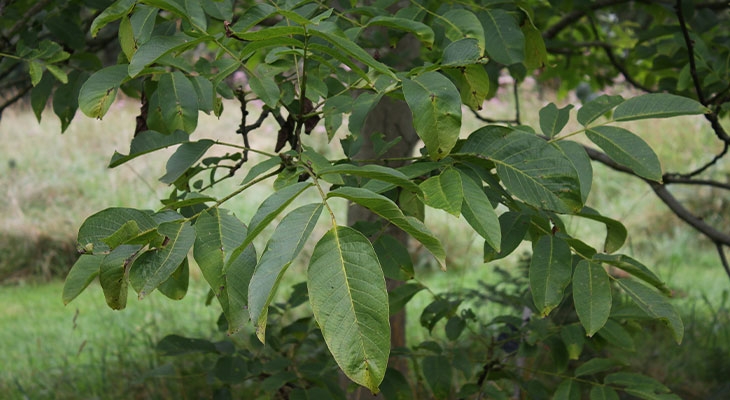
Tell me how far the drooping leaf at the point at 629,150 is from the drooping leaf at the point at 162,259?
0.62 meters

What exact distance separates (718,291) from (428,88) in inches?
174

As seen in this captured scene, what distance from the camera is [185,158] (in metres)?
1.12

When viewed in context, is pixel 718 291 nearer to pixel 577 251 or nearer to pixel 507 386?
pixel 507 386

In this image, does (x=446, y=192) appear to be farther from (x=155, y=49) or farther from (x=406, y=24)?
(x=155, y=49)

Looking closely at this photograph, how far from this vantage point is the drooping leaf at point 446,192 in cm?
87

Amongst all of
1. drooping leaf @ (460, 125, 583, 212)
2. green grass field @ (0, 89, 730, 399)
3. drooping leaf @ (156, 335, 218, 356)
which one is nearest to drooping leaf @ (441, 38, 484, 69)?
drooping leaf @ (460, 125, 583, 212)

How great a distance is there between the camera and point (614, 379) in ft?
5.06

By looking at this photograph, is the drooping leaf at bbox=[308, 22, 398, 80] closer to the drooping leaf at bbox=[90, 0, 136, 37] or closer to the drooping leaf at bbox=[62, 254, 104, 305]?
the drooping leaf at bbox=[90, 0, 136, 37]

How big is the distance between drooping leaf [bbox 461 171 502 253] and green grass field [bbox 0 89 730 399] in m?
1.42

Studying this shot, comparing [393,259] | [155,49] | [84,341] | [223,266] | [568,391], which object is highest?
[155,49]

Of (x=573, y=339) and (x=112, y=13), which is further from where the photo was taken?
(x=573, y=339)

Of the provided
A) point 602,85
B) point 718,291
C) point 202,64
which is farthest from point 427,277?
point 202,64

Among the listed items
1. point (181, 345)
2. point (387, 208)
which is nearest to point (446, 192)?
point (387, 208)

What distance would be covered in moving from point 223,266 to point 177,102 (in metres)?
0.44
